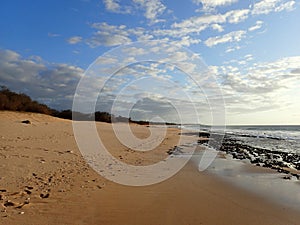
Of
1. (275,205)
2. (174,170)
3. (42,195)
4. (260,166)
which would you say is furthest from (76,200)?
(260,166)

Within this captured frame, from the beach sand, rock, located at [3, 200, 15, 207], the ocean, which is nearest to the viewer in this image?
the beach sand

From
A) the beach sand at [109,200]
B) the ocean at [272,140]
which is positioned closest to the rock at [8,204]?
the beach sand at [109,200]

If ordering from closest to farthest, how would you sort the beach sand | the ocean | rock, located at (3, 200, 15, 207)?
the beach sand → rock, located at (3, 200, 15, 207) → the ocean

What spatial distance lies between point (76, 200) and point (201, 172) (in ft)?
18.2

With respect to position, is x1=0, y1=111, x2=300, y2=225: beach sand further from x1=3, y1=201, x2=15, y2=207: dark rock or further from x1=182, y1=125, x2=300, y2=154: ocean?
x1=182, y1=125, x2=300, y2=154: ocean

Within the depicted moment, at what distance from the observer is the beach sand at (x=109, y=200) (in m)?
4.86

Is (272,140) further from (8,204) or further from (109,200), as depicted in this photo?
(8,204)

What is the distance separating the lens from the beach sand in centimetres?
486

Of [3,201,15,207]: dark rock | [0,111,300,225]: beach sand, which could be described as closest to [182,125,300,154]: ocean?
[0,111,300,225]: beach sand

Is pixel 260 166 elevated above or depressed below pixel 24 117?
below

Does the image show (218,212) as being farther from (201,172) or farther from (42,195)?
(201,172)

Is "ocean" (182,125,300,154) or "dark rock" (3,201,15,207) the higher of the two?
"ocean" (182,125,300,154)

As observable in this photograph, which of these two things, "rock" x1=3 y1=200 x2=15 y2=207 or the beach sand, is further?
"rock" x1=3 y1=200 x2=15 y2=207

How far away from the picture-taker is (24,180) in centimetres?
650
